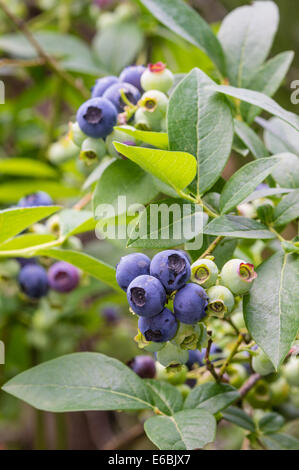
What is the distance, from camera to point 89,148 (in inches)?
25.8

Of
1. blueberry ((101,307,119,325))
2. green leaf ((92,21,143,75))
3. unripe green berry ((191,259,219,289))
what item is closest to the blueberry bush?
unripe green berry ((191,259,219,289))

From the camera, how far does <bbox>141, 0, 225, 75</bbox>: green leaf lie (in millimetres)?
784

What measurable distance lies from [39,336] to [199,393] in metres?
0.63

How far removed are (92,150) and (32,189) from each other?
56cm

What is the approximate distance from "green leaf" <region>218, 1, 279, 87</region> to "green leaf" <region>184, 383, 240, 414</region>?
0.43 meters

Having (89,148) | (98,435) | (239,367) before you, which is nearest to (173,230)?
(89,148)

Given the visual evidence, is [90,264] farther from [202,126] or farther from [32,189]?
[32,189]

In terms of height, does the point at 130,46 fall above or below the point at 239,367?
above

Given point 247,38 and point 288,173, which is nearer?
point 288,173

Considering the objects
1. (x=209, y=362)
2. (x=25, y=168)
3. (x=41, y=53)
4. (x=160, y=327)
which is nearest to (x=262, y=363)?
(x=209, y=362)

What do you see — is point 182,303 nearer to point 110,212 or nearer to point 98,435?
point 110,212

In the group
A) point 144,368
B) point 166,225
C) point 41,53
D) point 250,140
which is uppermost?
point 41,53

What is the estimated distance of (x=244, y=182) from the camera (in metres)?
0.55

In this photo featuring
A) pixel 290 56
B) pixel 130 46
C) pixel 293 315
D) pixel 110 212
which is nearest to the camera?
pixel 293 315
